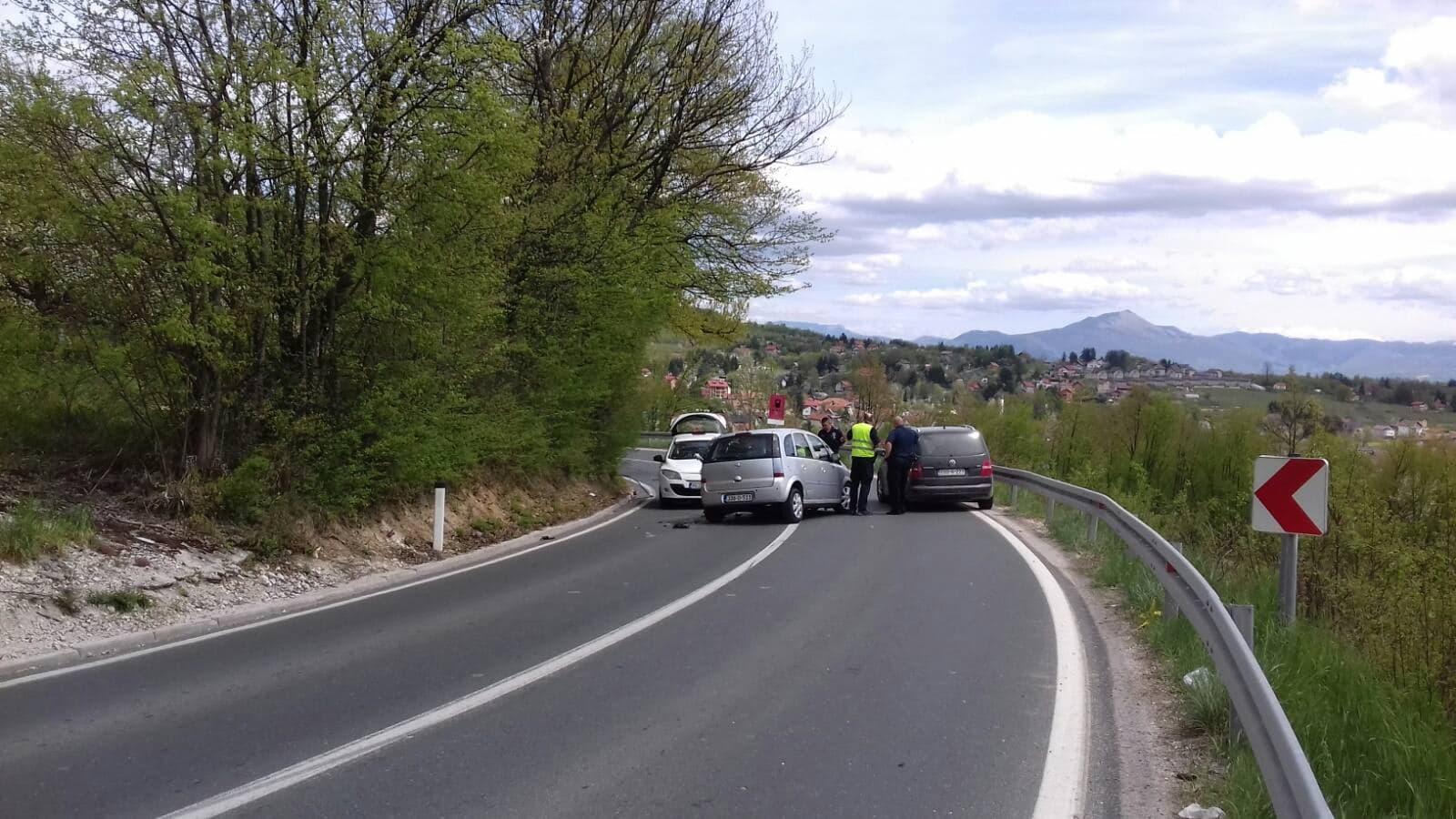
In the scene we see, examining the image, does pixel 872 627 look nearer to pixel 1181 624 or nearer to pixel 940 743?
pixel 1181 624

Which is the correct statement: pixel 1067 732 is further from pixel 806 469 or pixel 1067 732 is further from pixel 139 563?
pixel 806 469

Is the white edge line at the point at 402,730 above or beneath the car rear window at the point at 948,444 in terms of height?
beneath

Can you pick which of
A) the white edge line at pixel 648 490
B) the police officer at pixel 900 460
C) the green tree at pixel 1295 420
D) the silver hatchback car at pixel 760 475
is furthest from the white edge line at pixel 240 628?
the green tree at pixel 1295 420

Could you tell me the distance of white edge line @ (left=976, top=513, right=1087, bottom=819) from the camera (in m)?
5.48

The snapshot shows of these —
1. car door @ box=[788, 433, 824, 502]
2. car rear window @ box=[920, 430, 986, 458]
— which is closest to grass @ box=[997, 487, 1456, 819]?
car door @ box=[788, 433, 824, 502]

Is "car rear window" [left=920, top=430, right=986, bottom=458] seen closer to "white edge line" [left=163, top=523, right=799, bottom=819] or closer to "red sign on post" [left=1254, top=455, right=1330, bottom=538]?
"white edge line" [left=163, top=523, right=799, bottom=819]

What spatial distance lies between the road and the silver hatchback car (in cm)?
765

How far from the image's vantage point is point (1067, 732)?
21.9ft

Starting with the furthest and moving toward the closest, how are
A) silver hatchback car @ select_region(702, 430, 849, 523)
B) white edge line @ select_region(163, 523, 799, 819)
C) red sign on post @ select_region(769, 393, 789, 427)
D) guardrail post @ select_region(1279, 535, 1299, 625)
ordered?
red sign on post @ select_region(769, 393, 789, 427), silver hatchback car @ select_region(702, 430, 849, 523), guardrail post @ select_region(1279, 535, 1299, 625), white edge line @ select_region(163, 523, 799, 819)

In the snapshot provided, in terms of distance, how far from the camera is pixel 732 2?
2380 cm

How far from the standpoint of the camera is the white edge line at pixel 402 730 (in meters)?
5.30

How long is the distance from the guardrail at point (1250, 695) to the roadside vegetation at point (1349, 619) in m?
0.34

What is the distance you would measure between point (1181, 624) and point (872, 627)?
97.1 inches

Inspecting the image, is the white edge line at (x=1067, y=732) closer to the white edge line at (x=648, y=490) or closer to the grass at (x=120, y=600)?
the grass at (x=120, y=600)
